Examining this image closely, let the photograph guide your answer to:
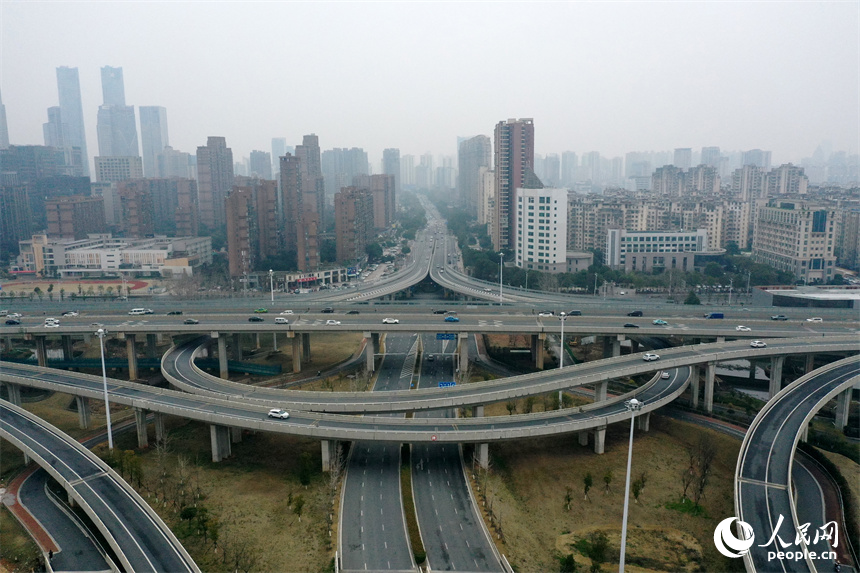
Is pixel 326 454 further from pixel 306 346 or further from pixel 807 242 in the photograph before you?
pixel 807 242

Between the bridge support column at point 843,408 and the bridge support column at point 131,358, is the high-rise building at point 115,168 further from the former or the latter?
the bridge support column at point 843,408

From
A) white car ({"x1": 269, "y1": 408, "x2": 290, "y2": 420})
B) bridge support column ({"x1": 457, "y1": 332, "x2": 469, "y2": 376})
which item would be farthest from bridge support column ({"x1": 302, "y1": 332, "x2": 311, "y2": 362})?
white car ({"x1": 269, "y1": 408, "x2": 290, "y2": 420})

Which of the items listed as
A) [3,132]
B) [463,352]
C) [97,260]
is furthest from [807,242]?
[3,132]

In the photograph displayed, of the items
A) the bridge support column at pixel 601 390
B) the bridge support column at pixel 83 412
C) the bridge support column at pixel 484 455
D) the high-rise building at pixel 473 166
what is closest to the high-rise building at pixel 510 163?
the high-rise building at pixel 473 166

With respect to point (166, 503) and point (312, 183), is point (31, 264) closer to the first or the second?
point (312, 183)

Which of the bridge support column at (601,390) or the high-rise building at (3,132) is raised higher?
the high-rise building at (3,132)
